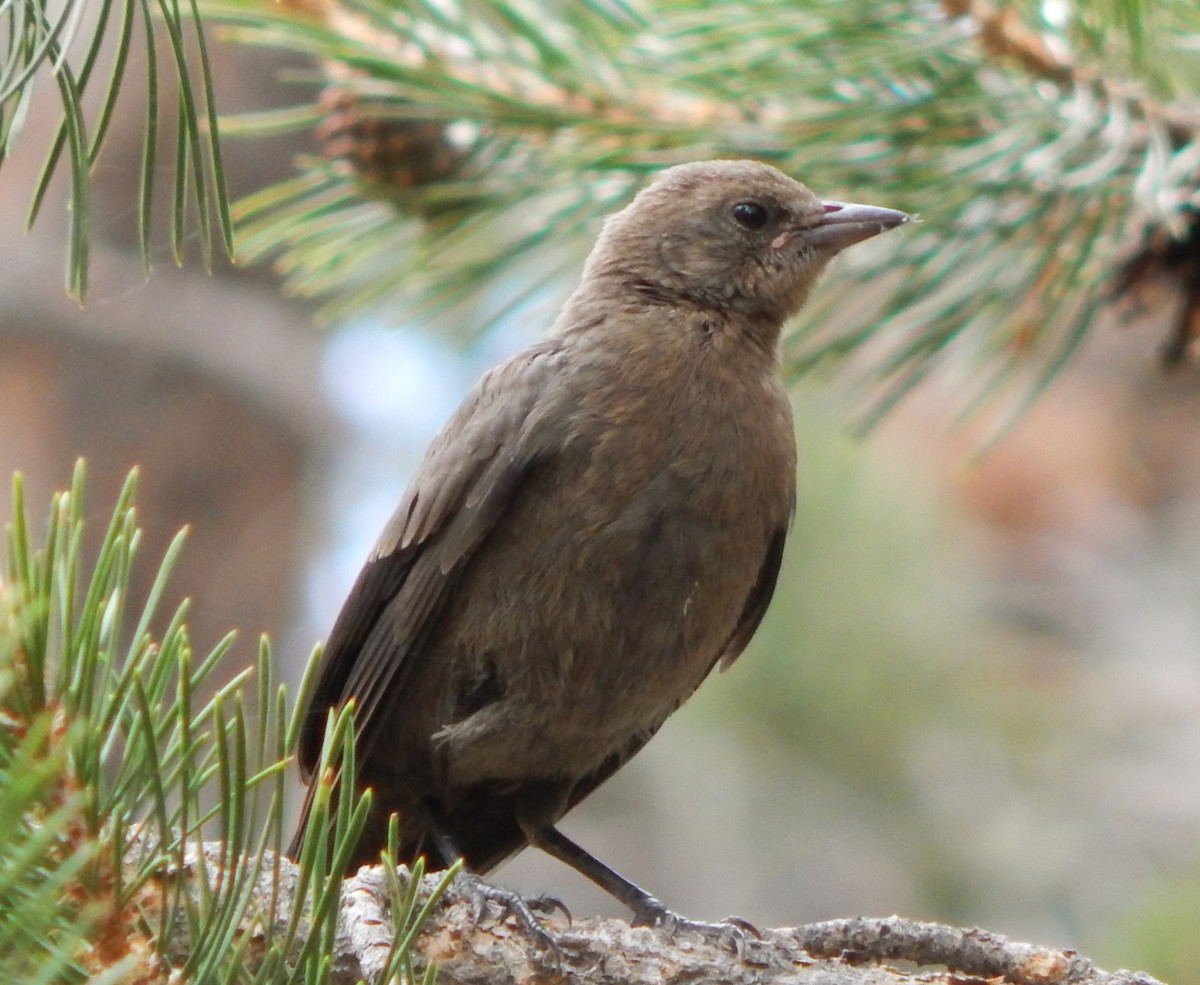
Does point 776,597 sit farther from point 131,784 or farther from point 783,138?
point 131,784

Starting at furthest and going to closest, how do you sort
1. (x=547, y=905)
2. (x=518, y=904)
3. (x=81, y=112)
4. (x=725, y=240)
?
(x=725, y=240) → (x=547, y=905) → (x=518, y=904) → (x=81, y=112)

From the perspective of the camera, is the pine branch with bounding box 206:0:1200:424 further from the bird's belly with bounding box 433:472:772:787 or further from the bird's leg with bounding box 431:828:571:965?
the bird's leg with bounding box 431:828:571:965

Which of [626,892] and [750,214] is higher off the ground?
[750,214]

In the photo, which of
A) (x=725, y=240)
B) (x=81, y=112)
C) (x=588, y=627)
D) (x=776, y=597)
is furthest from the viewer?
(x=776, y=597)

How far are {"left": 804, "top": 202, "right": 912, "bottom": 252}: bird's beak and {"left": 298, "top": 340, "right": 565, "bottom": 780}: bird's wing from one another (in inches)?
28.2

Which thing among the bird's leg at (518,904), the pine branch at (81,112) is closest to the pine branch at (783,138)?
the bird's leg at (518,904)

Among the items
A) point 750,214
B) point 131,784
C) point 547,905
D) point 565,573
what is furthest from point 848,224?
point 131,784

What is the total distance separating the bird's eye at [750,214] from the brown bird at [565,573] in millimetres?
233

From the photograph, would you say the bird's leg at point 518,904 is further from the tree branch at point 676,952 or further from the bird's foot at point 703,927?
the bird's foot at point 703,927

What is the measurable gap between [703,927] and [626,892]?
0.49 metres

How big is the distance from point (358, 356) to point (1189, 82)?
457cm

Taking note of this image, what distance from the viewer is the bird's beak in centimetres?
332

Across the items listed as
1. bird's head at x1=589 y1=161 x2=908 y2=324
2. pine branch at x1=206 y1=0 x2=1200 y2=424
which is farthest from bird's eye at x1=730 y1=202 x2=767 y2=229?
pine branch at x1=206 y1=0 x2=1200 y2=424

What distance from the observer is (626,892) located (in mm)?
3297
